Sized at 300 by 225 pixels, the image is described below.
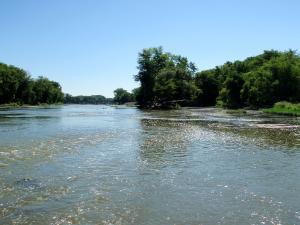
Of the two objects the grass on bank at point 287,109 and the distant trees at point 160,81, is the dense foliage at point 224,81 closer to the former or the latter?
the distant trees at point 160,81

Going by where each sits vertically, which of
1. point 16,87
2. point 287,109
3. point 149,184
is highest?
point 16,87

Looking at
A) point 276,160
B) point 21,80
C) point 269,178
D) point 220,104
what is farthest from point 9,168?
point 21,80

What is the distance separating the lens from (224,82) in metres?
127

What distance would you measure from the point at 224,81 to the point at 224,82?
27.9 ft

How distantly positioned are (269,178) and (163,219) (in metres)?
6.96

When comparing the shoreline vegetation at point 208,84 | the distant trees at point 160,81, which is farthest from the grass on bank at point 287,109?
the distant trees at point 160,81

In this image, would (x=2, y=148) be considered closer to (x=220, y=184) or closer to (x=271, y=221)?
(x=220, y=184)

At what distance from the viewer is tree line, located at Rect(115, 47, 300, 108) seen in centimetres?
9431

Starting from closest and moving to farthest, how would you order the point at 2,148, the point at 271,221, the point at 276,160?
the point at 271,221, the point at 276,160, the point at 2,148

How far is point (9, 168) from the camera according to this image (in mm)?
18453

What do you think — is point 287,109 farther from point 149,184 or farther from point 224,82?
point 149,184

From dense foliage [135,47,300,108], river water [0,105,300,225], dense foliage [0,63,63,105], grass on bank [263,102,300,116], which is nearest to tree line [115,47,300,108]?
dense foliage [135,47,300,108]

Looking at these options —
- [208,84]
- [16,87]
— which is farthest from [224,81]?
[16,87]

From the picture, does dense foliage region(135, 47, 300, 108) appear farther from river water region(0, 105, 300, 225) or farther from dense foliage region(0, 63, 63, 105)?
river water region(0, 105, 300, 225)
